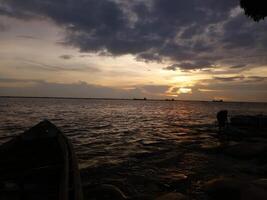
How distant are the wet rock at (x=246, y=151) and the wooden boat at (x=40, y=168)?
1077 cm

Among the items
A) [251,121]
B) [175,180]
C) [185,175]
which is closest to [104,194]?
[175,180]

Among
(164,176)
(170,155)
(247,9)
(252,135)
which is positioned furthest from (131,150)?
(252,135)

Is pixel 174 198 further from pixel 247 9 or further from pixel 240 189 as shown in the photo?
pixel 247 9

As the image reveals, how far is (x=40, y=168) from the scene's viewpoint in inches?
326

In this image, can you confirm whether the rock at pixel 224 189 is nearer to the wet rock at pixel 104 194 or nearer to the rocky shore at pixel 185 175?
the rocky shore at pixel 185 175

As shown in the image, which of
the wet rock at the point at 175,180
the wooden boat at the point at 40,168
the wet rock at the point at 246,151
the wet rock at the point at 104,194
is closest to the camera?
the wooden boat at the point at 40,168

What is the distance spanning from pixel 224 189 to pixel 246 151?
7908 mm

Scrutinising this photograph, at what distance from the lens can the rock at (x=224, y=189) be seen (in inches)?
365

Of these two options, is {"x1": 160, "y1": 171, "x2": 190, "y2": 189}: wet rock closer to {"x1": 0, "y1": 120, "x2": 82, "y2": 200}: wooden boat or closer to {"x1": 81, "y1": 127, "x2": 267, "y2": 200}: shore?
{"x1": 81, "y1": 127, "x2": 267, "y2": 200}: shore

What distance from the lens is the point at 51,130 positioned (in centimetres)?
1298

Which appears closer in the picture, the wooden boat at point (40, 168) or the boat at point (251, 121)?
the wooden boat at point (40, 168)

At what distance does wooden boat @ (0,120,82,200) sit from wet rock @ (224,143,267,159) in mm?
10773

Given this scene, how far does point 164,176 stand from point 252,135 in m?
17.1

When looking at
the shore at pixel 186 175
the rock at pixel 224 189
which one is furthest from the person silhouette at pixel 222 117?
the rock at pixel 224 189
